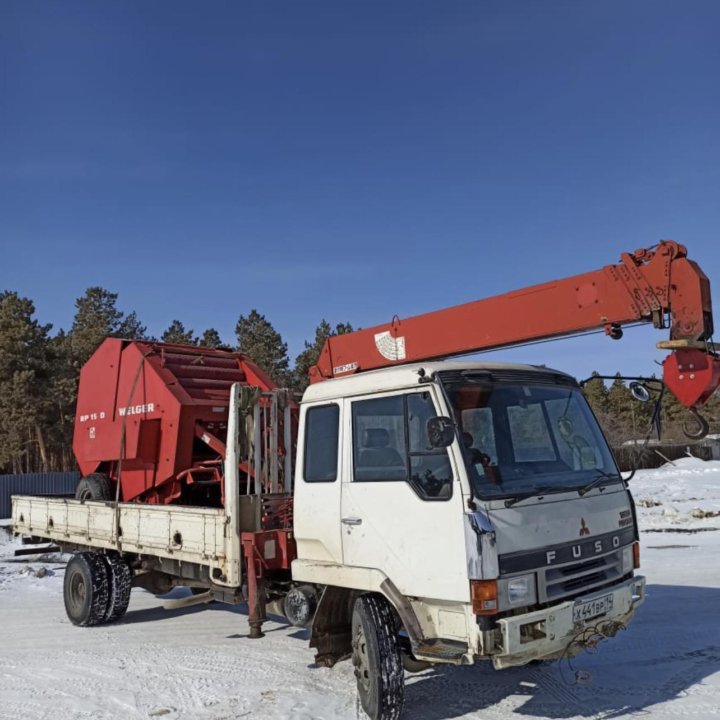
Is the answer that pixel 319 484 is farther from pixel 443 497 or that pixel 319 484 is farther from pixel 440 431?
pixel 440 431

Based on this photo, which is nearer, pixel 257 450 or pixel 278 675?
pixel 278 675

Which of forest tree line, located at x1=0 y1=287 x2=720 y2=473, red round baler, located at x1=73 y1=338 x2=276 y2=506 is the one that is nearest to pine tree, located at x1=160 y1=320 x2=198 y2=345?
forest tree line, located at x1=0 y1=287 x2=720 y2=473

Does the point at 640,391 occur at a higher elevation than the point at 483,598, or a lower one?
higher

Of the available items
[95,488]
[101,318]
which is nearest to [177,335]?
[101,318]

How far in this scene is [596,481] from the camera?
530cm

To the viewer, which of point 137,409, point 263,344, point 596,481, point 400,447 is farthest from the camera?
point 263,344

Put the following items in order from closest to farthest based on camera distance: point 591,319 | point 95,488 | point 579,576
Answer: point 579,576 < point 591,319 < point 95,488

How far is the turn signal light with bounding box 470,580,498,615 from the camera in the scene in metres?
4.50

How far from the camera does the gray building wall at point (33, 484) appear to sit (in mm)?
28391

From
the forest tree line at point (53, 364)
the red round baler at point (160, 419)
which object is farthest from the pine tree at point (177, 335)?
the red round baler at point (160, 419)

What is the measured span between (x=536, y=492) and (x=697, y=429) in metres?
1.74

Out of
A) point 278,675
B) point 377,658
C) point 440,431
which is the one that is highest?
point 440,431

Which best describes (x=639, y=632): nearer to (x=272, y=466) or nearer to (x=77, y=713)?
(x=272, y=466)

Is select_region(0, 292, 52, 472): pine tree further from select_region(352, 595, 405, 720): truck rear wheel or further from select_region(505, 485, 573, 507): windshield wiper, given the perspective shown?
select_region(505, 485, 573, 507): windshield wiper
